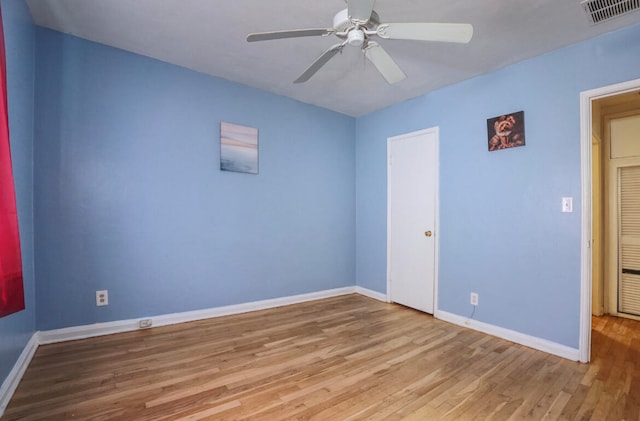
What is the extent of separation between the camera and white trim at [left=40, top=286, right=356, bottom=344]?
8.12ft

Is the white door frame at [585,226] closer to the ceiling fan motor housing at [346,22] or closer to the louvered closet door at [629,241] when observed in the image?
the louvered closet door at [629,241]

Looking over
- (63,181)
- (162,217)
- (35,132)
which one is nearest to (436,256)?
(162,217)

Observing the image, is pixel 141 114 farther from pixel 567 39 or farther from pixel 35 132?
pixel 567 39

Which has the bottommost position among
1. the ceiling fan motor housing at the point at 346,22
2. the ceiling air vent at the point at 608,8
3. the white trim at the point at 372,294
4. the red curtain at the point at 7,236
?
the white trim at the point at 372,294

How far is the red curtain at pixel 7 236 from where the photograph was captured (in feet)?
4.36

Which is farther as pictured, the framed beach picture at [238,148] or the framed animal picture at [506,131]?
the framed beach picture at [238,148]

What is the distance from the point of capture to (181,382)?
6.44ft

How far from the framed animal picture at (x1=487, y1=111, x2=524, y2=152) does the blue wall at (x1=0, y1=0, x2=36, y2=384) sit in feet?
12.1

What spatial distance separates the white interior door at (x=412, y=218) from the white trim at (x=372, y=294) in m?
0.11

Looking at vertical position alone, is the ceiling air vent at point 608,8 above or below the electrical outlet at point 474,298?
above

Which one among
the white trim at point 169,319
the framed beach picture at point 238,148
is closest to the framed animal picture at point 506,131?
the framed beach picture at point 238,148

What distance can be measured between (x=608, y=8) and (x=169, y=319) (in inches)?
168

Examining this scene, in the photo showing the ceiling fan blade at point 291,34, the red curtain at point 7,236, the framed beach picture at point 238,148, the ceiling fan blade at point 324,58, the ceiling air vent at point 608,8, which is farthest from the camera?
the framed beach picture at point 238,148

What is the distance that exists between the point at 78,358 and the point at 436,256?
3359mm
